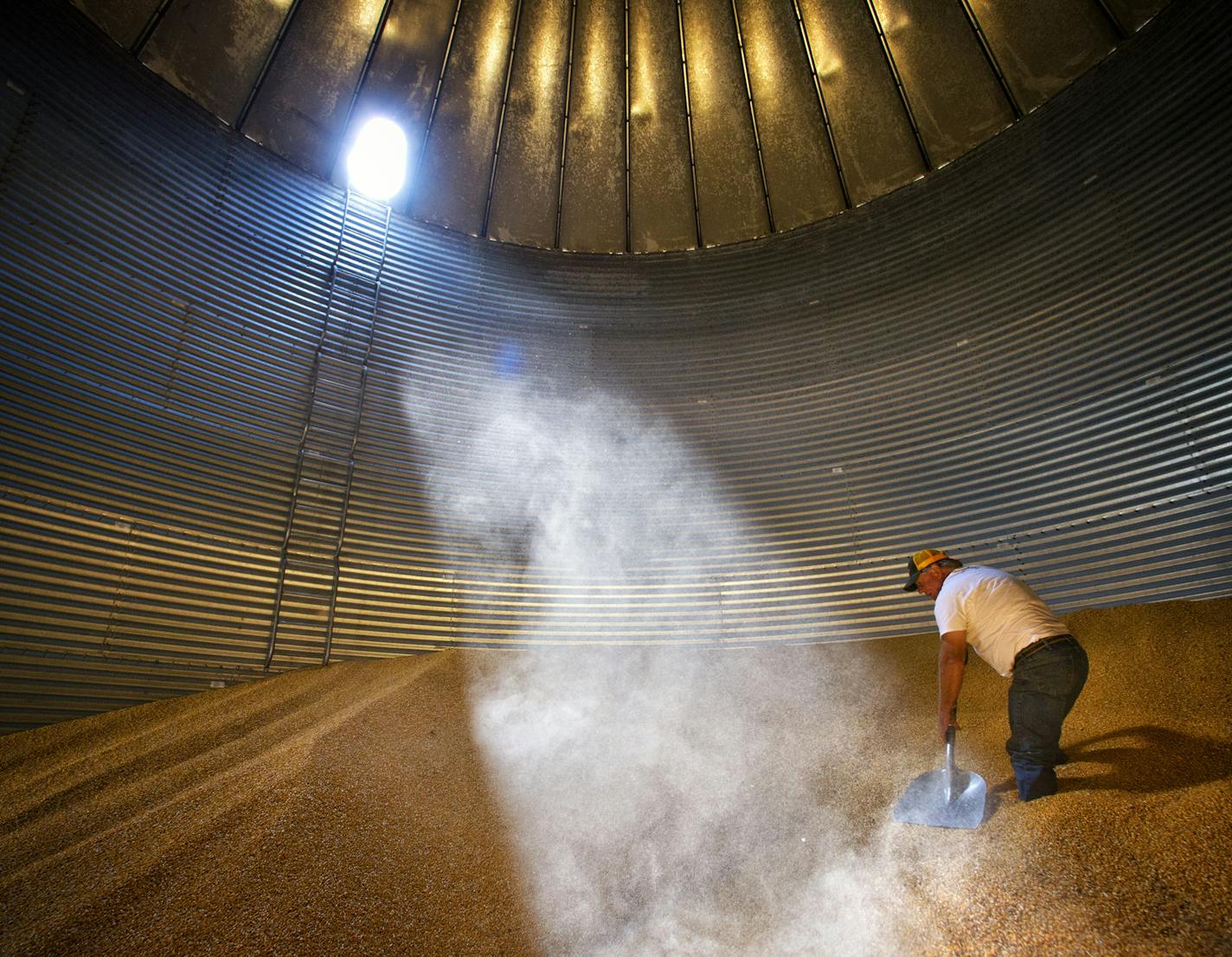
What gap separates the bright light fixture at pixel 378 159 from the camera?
7.30 metres

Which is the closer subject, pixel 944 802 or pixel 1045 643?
pixel 1045 643

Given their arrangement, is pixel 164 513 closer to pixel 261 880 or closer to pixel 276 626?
pixel 276 626

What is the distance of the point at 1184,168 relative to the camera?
5.31 metres

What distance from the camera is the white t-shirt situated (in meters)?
2.80

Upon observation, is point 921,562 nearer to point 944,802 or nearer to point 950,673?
point 950,673

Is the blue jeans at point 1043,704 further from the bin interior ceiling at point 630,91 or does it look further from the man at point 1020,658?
the bin interior ceiling at point 630,91

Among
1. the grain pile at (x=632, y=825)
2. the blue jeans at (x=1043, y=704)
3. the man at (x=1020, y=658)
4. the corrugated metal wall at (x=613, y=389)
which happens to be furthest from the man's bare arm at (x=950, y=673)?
the corrugated metal wall at (x=613, y=389)

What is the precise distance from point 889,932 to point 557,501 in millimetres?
4991

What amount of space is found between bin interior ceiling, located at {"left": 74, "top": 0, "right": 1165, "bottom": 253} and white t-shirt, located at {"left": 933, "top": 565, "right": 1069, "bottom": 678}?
629 centimetres

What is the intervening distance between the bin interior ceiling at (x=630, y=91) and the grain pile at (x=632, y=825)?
5.99 m

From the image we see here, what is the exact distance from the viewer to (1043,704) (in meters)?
2.71

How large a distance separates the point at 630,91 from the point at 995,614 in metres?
7.75

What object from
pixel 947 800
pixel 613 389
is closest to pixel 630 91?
pixel 613 389

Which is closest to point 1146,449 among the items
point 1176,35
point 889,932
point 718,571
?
point 718,571
